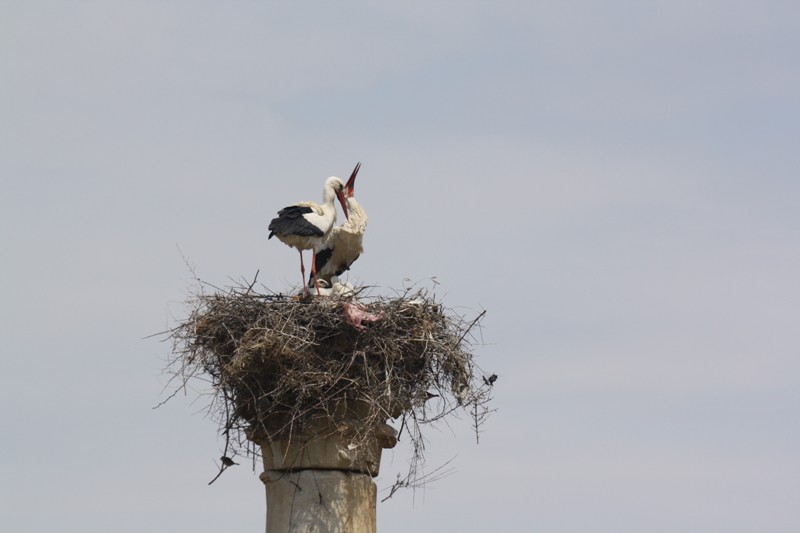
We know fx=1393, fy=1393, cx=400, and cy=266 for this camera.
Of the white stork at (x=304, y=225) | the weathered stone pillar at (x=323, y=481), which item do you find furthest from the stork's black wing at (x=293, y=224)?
the weathered stone pillar at (x=323, y=481)

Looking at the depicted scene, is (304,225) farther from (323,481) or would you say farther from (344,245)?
(323,481)

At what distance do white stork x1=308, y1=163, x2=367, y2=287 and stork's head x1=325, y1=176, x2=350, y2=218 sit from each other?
5 centimetres

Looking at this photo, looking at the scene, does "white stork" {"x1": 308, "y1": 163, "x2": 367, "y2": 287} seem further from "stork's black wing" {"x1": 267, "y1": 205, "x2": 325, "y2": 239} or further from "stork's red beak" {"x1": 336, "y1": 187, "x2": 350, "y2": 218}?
"stork's black wing" {"x1": 267, "y1": 205, "x2": 325, "y2": 239}

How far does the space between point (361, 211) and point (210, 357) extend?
271 cm

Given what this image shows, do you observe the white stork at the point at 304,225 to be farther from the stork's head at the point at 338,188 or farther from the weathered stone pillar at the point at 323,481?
the weathered stone pillar at the point at 323,481

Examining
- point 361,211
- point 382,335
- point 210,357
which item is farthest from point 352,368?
point 361,211

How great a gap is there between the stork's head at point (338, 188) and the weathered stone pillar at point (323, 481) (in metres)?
2.91

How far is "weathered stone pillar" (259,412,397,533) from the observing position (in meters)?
10.6

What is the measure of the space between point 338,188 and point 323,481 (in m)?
3.39

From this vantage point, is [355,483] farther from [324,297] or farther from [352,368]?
[324,297]

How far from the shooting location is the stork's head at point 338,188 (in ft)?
42.5

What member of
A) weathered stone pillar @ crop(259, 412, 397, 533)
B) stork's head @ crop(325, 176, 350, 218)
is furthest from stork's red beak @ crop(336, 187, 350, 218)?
weathered stone pillar @ crop(259, 412, 397, 533)

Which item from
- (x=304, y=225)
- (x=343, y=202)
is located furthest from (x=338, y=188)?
(x=304, y=225)

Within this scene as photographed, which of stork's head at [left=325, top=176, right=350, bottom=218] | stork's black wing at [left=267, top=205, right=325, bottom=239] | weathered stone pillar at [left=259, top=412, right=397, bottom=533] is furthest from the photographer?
stork's head at [left=325, top=176, right=350, bottom=218]
